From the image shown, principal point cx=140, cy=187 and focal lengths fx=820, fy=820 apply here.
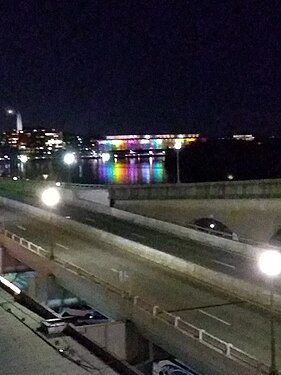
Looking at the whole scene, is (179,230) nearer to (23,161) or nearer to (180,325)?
(180,325)

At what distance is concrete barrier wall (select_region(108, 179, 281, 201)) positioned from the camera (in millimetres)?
62875

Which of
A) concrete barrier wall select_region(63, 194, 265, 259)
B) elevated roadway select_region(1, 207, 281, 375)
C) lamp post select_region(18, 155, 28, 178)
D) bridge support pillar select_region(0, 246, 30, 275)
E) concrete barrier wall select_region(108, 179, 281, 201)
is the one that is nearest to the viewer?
elevated roadway select_region(1, 207, 281, 375)

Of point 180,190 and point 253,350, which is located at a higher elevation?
point 180,190

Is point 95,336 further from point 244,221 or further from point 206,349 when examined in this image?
point 244,221

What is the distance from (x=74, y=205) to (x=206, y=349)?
42307 millimetres

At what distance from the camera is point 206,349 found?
2642cm

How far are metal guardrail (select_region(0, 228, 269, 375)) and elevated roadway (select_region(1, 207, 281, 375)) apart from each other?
996 millimetres

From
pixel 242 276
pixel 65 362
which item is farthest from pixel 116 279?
pixel 65 362

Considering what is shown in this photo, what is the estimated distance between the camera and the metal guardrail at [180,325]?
24.3 meters

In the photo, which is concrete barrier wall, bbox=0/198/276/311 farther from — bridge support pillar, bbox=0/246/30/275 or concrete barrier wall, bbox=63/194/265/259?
bridge support pillar, bbox=0/246/30/275

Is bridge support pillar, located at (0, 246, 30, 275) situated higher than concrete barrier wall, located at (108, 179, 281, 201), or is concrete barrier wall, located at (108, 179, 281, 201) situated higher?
concrete barrier wall, located at (108, 179, 281, 201)

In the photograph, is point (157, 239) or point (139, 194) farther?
point (139, 194)

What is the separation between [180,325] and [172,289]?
6.84 metres

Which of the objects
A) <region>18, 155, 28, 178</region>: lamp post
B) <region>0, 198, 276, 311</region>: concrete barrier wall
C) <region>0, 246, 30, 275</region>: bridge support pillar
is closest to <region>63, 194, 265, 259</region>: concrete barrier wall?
<region>0, 198, 276, 311</region>: concrete barrier wall
